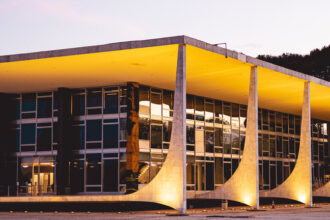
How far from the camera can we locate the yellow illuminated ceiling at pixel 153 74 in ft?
83.4

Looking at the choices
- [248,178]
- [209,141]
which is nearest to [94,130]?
[209,141]

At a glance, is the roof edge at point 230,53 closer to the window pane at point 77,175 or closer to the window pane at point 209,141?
the window pane at point 209,141

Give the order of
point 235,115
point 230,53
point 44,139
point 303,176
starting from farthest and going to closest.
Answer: point 235,115 < point 44,139 < point 303,176 < point 230,53

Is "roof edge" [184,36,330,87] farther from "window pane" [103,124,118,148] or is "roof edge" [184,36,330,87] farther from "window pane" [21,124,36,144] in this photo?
"window pane" [21,124,36,144]

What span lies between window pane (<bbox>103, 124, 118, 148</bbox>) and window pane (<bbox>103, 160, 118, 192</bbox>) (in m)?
0.94

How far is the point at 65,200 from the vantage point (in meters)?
27.2

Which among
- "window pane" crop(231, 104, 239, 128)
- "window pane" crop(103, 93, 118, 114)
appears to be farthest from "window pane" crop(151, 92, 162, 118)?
"window pane" crop(231, 104, 239, 128)

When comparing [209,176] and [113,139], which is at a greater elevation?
[113,139]

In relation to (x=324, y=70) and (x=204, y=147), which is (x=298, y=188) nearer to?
(x=204, y=147)

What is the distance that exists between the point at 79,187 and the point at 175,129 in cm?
1107

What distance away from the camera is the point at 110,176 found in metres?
31.8

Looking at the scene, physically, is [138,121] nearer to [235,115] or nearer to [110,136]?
[110,136]

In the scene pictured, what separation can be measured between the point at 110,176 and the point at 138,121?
350 centimetres

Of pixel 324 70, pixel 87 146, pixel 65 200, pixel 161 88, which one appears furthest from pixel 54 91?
pixel 324 70
